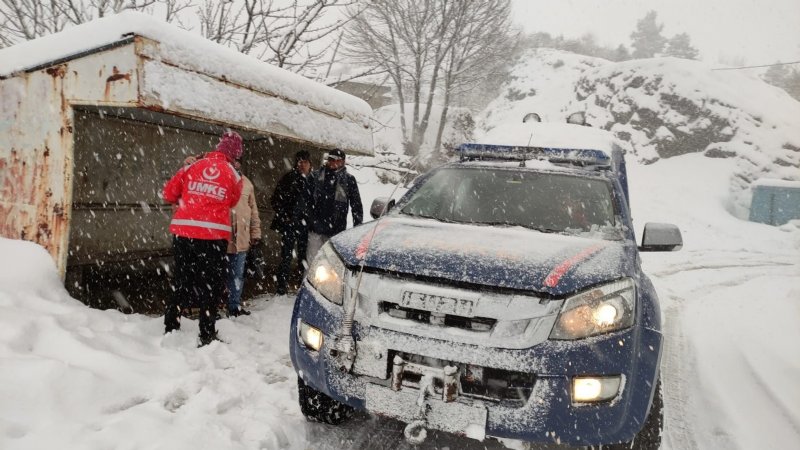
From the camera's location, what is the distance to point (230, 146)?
4.04m

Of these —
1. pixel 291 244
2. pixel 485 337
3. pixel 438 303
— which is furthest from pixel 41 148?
pixel 485 337

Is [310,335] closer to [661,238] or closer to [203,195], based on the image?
[203,195]

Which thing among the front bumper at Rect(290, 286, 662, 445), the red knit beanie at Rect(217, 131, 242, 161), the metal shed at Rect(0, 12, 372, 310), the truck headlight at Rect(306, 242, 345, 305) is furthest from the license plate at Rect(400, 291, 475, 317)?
the metal shed at Rect(0, 12, 372, 310)

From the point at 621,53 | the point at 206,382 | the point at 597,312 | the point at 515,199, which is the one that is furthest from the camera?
the point at 621,53

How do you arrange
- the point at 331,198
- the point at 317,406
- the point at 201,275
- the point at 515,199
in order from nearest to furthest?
the point at 317,406 → the point at 515,199 → the point at 201,275 → the point at 331,198

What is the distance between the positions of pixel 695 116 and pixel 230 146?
28594 millimetres

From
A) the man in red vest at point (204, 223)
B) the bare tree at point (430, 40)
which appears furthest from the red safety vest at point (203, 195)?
the bare tree at point (430, 40)

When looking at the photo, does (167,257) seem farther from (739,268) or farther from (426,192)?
(739,268)

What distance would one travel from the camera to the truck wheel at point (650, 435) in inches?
100

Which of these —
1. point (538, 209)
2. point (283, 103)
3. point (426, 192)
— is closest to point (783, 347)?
point (538, 209)

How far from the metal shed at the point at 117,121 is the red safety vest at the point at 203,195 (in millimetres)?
486

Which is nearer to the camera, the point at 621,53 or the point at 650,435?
the point at 650,435

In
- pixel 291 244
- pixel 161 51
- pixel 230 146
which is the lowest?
pixel 291 244

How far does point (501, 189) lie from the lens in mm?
3824
